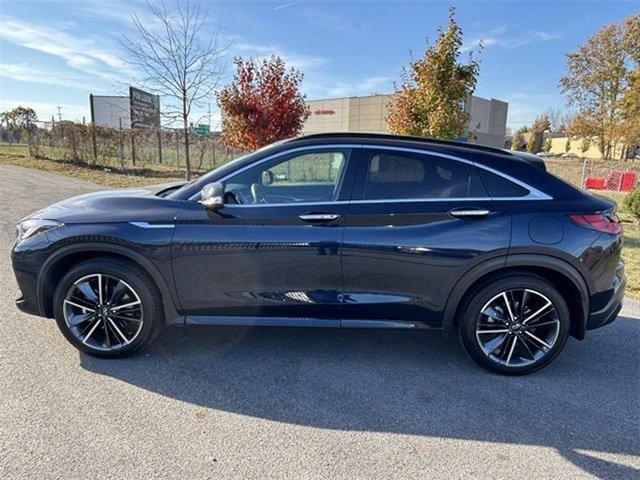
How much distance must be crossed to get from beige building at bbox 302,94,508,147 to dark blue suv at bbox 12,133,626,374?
36451 mm

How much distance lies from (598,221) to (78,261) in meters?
4.01

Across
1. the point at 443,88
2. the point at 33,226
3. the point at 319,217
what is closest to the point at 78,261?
the point at 33,226

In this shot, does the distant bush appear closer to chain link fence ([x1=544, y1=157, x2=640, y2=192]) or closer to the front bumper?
the front bumper

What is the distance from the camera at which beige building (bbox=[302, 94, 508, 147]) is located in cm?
4050

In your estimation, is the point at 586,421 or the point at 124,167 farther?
the point at 124,167

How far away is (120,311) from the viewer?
10.6ft

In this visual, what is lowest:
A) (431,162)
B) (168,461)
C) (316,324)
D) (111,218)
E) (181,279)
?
(168,461)

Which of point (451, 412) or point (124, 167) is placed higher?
point (124, 167)

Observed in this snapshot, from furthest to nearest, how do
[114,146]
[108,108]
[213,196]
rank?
[108,108]
[114,146]
[213,196]

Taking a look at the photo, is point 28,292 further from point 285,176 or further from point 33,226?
point 285,176

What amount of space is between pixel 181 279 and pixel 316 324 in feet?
3.58

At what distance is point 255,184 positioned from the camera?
3.23 m

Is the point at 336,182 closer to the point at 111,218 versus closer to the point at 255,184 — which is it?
the point at 255,184

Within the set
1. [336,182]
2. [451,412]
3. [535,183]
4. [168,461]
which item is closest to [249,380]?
[168,461]
